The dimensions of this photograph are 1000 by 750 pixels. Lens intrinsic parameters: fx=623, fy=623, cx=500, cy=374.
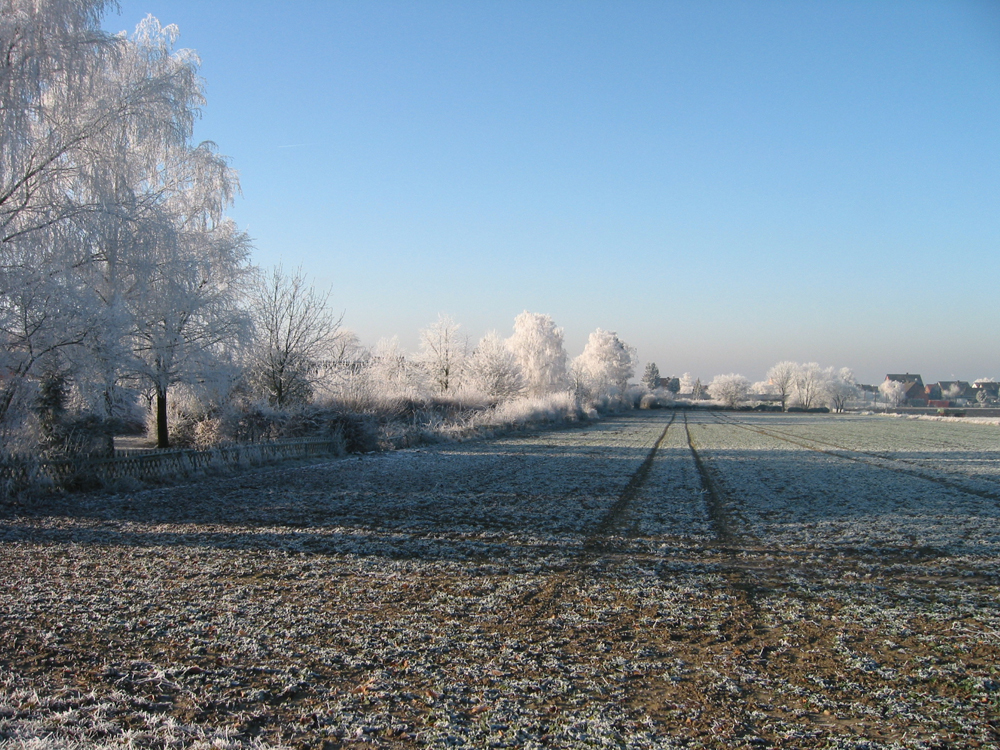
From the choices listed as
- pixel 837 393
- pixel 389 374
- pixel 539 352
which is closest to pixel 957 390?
pixel 837 393

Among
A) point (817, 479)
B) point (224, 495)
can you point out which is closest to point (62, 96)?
point (224, 495)

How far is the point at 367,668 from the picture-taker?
4.00 metres

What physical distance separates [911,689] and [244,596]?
501 centimetres

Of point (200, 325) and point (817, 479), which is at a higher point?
point (200, 325)

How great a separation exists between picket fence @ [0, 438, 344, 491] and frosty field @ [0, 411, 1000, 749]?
714mm

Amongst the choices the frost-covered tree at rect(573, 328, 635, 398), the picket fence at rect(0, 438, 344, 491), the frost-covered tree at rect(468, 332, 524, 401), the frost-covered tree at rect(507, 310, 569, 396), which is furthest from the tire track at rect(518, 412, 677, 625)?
the frost-covered tree at rect(573, 328, 635, 398)

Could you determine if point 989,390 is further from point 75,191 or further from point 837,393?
point 75,191

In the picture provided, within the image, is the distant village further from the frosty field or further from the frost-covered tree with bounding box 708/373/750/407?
the frosty field

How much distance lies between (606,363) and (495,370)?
40955 mm

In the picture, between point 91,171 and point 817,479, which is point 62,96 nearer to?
point 91,171

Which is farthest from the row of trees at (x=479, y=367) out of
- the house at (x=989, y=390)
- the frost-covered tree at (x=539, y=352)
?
the house at (x=989, y=390)

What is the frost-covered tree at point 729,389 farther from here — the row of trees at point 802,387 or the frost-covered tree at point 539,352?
the frost-covered tree at point 539,352

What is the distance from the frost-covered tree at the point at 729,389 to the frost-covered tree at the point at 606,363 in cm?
2589

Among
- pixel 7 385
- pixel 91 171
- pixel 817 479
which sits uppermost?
pixel 91 171
